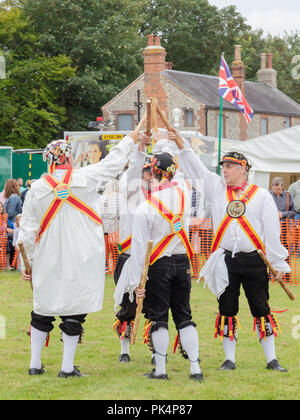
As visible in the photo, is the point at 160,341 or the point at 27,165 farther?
the point at 27,165

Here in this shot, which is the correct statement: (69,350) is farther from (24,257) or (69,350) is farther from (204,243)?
(204,243)

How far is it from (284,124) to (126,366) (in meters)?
47.0

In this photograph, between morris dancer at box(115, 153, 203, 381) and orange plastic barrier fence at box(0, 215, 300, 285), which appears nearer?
morris dancer at box(115, 153, 203, 381)

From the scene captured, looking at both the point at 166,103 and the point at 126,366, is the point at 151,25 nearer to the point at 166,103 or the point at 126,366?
the point at 166,103

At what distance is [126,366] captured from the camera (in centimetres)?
694

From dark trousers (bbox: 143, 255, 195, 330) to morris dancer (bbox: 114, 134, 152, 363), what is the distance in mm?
710

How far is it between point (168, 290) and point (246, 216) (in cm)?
98

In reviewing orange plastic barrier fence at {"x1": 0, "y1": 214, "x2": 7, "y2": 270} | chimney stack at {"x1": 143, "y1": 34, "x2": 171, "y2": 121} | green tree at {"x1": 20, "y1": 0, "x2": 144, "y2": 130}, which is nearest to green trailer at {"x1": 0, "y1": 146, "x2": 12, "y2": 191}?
orange plastic barrier fence at {"x1": 0, "y1": 214, "x2": 7, "y2": 270}

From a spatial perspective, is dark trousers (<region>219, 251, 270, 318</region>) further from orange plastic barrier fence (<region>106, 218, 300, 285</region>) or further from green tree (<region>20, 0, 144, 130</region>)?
green tree (<region>20, 0, 144, 130</region>)

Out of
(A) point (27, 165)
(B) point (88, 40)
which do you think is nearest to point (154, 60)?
(B) point (88, 40)

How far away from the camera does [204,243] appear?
555 inches

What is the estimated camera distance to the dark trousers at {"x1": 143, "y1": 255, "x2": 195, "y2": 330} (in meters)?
6.20

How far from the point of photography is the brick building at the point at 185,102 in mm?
43344
